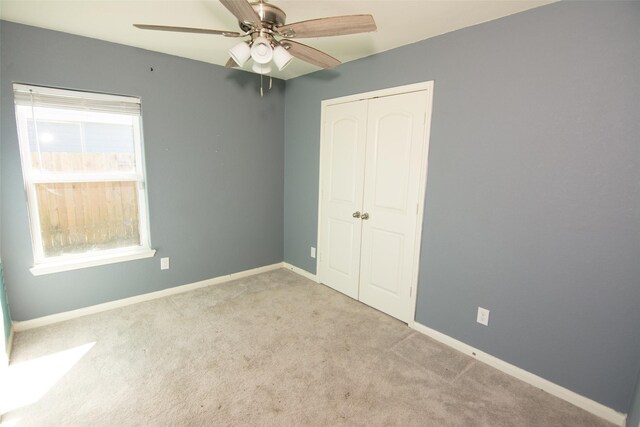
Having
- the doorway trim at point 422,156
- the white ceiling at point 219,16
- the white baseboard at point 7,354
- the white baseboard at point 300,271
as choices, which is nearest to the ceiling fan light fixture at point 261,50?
the white ceiling at point 219,16

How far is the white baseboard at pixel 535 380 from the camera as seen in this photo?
1745 millimetres

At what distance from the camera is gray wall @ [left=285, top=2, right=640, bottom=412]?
1652 millimetres

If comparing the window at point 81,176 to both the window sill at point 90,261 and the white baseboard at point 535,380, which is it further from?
the white baseboard at point 535,380

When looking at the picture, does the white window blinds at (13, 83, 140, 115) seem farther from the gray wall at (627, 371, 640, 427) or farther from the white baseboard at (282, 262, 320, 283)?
the gray wall at (627, 371, 640, 427)

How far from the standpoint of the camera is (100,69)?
2.58 metres

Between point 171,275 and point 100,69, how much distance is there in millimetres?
2025

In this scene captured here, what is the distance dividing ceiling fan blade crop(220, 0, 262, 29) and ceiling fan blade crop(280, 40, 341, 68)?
0.27 meters

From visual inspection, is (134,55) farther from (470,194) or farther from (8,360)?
(470,194)

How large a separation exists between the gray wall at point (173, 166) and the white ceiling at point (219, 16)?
0.24 meters

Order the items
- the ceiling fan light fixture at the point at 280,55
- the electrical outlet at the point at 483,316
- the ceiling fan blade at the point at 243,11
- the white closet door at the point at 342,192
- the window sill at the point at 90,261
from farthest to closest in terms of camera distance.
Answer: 1. the white closet door at the point at 342,192
2. the window sill at the point at 90,261
3. the electrical outlet at the point at 483,316
4. the ceiling fan light fixture at the point at 280,55
5. the ceiling fan blade at the point at 243,11

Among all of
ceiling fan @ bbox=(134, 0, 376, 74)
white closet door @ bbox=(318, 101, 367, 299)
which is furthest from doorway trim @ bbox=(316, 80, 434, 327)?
ceiling fan @ bbox=(134, 0, 376, 74)

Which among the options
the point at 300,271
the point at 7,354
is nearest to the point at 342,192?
the point at 300,271

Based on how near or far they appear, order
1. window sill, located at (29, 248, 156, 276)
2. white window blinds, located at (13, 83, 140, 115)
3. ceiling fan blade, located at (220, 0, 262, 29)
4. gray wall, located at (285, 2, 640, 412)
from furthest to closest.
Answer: window sill, located at (29, 248, 156, 276)
white window blinds, located at (13, 83, 140, 115)
gray wall, located at (285, 2, 640, 412)
ceiling fan blade, located at (220, 0, 262, 29)

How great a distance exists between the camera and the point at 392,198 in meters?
2.77
